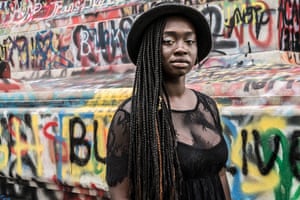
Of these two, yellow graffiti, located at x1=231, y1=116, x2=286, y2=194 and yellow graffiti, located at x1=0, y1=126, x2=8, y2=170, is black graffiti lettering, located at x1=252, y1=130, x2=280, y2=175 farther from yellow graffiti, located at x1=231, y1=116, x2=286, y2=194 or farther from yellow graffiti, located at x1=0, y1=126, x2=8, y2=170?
yellow graffiti, located at x1=0, y1=126, x2=8, y2=170

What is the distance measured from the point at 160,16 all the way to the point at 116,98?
279 cm

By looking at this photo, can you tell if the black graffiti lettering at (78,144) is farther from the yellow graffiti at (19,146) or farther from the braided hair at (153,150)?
the braided hair at (153,150)

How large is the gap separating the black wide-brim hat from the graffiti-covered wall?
156 cm

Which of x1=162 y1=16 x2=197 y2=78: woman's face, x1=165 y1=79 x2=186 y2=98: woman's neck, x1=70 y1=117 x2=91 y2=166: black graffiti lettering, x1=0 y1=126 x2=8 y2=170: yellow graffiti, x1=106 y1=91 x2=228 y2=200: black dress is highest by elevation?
x1=162 y1=16 x2=197 y2=78: woman's face

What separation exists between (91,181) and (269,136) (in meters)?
1.92

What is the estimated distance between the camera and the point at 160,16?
Result: 219 centimetres

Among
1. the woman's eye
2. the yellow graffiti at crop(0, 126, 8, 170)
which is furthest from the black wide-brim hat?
the yellow graffiti at crop(0, 126, 8, 170)

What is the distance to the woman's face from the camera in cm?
216

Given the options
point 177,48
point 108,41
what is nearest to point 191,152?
point 177,48

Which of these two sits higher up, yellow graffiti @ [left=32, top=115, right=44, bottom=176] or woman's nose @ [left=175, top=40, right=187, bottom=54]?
woman's nose @ [left=175, top=40, right=187, bottom=54]

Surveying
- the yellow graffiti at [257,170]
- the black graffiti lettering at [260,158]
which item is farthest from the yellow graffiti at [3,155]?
the black graffiti lettering at [260,158]

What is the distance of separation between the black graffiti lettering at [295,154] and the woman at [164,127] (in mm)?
1434

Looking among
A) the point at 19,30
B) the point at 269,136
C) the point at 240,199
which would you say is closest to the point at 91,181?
the point at 240,199

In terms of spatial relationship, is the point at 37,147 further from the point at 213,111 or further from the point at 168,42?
the point at 168,42
